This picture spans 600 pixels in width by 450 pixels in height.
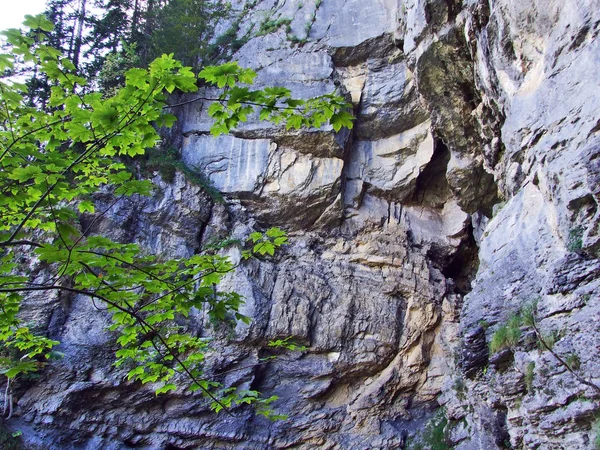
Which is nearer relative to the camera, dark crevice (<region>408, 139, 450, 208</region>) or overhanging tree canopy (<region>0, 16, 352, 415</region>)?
overhanging tree canopy (<region>0, 16, 352, 415</region>)

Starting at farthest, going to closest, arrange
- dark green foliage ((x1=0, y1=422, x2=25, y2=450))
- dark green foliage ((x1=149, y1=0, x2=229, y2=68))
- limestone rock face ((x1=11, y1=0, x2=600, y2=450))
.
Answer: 1. dark green foliage ((x1=149, y1=0, x2=229, y2=68))
2. dark green foliage ((x1=0, y1=422, x2=25, y2=450))
3. limestone rock face ((x1=11, y1=0, x2=600, y2=450))

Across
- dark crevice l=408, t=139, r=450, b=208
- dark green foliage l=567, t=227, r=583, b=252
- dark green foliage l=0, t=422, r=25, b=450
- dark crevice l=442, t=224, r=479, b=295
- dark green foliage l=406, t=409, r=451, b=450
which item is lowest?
dark green foliage l=0, t=422, r=25, b=450

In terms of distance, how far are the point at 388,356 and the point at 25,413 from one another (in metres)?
9.45

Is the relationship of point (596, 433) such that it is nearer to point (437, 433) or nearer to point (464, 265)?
point (437, 433)

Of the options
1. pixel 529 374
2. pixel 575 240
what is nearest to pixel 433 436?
pixel 529 374

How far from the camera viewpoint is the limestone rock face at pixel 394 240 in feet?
25.6

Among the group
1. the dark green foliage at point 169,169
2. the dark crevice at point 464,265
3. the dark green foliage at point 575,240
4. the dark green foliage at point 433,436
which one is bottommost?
the dark green foliage at point 433,436

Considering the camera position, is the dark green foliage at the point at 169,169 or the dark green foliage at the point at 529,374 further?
the dark green foliage at the point at 169,169

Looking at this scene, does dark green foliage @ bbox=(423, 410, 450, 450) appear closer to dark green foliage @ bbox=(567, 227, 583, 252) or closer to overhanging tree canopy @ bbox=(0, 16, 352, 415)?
dark green foliage @ bbox=(567, 227, 583, 252)

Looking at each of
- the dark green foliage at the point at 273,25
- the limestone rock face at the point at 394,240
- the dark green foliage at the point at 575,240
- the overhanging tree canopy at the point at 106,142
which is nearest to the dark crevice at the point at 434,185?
the limestone rock face at the point at 394,240

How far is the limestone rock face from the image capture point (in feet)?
25.6

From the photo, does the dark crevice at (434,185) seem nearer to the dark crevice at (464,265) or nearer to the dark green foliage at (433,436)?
the dark crevice at (464,265)

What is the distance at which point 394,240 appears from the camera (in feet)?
53.7

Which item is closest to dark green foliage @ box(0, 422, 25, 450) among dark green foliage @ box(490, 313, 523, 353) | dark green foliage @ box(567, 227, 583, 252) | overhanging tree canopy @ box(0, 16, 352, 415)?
overhanging tree canopy @ box(0, 16, 352, 415)
